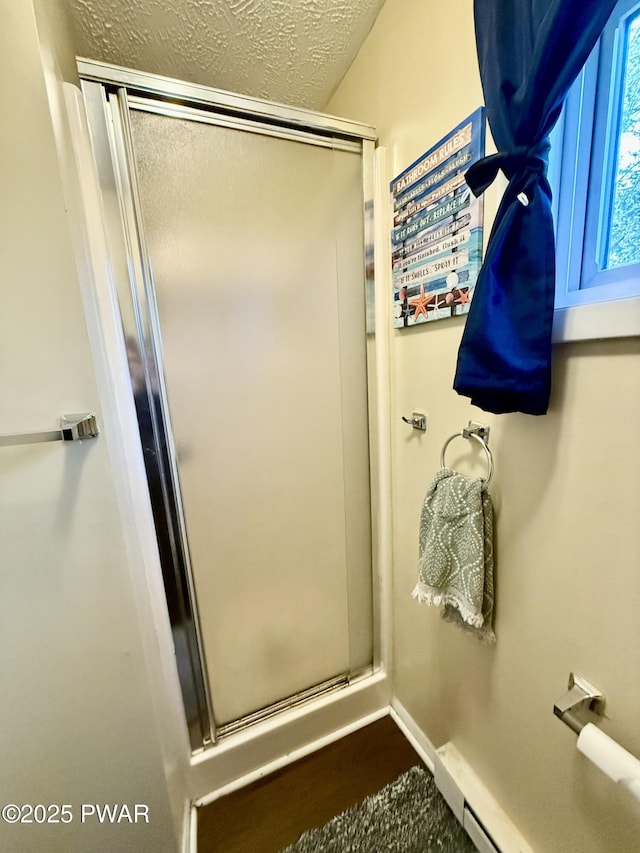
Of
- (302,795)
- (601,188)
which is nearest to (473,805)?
(302,795)

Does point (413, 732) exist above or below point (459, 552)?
below

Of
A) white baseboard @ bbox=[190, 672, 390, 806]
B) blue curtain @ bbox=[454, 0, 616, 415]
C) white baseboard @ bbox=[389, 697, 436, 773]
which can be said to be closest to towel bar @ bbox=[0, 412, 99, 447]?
blue curtain @ bbox=[454, 0, 616, 415]

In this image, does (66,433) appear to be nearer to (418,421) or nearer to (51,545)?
(51,545)

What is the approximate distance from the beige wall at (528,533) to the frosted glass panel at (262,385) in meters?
0.21

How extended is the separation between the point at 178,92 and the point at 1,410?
892 millimetres

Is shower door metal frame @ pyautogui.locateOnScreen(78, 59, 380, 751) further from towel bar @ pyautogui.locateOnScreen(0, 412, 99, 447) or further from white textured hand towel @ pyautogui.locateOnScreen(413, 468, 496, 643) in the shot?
white textured hand towel @ pyautogui.locateOnScreen(413, 468, 496, 643)

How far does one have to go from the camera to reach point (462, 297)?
2.80 ft

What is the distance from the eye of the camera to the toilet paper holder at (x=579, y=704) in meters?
0.67

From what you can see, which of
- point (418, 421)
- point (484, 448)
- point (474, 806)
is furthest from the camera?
point (418, 421)

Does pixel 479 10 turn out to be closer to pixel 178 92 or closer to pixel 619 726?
pixel 178 92

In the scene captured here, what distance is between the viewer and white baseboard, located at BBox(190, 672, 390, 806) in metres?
1.15

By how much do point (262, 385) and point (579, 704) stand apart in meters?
1.07

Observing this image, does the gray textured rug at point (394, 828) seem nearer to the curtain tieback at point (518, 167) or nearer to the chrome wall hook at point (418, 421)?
the chrome wall hook at point (418, 421)

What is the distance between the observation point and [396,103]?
3.30ft
